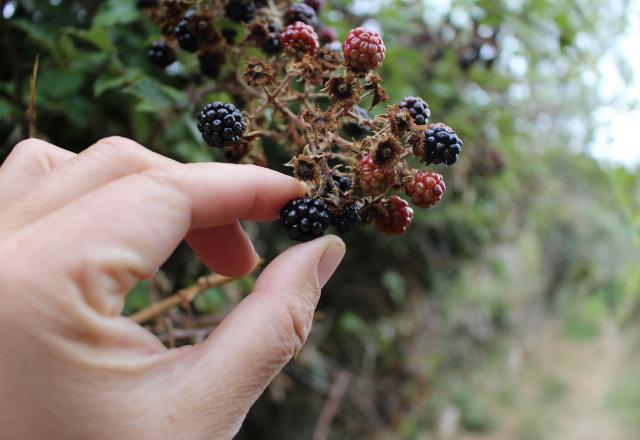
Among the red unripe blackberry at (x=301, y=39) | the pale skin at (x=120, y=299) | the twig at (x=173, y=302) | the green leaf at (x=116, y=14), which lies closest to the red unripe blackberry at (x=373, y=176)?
the pale skin at (x=120, y=299)

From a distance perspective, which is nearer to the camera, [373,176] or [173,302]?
[373,176]

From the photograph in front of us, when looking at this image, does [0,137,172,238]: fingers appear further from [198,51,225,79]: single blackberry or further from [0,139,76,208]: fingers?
[198,51,225,79]: single blackberry

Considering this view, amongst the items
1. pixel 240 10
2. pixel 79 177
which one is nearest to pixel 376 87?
pixel 240 10

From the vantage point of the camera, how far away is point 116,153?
0.73m

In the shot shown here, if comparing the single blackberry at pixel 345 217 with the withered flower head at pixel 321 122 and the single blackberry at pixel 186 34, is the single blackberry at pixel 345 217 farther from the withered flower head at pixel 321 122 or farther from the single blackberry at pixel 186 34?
the single blackberry at pixel 186 34

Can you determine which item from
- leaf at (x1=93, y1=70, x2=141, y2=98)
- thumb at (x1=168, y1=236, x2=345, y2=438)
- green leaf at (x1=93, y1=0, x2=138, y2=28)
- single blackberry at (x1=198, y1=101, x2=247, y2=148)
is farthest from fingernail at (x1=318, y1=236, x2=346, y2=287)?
green leaf at (x1=93, y1=0, x2=138, y2=28)

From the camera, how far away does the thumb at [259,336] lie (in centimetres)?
72

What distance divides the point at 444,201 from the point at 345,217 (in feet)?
6.38

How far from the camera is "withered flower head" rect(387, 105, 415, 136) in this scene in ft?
2.43

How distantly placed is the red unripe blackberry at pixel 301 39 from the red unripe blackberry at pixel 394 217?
0.87 feet

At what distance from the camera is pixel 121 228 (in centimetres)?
62

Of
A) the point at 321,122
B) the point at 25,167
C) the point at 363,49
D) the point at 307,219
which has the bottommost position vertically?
the point at 25,167

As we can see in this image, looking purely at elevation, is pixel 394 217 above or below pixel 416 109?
below

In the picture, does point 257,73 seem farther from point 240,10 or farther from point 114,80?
point 114,80
